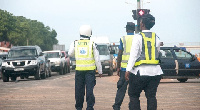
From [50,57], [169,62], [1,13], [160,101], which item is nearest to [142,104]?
[160,101]

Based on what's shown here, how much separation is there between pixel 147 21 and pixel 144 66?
2.27 ft

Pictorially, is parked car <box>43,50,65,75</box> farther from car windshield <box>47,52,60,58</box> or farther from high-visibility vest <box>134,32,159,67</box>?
high-visibility vest <box>134,32,159,67</box>

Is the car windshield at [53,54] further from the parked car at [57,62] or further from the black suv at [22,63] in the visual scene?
the black suv at [22,63]

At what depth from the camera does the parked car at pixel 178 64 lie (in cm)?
2417

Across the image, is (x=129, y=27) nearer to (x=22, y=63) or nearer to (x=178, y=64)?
(x=178, y=64)

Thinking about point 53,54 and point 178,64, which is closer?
point 178,64

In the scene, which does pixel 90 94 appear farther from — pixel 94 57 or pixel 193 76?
pixel 193 76

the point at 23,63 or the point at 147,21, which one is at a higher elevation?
the point at 147,21

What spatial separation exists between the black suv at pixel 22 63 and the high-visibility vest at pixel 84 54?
19.6 m

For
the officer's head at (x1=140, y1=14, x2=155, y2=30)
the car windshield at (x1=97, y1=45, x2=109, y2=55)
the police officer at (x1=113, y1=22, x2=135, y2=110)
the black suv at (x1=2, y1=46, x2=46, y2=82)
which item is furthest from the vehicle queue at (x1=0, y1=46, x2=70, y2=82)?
the officer's head at (x1=140, y1=14, x2=155, y2=30)

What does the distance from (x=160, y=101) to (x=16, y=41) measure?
110 m

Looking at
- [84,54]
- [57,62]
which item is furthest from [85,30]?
[57,62]

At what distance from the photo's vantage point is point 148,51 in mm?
8500

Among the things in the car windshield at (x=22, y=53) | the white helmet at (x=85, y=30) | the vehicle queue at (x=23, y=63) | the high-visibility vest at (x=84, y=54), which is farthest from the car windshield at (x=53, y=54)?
the white helmet at (x=85, y=30)
